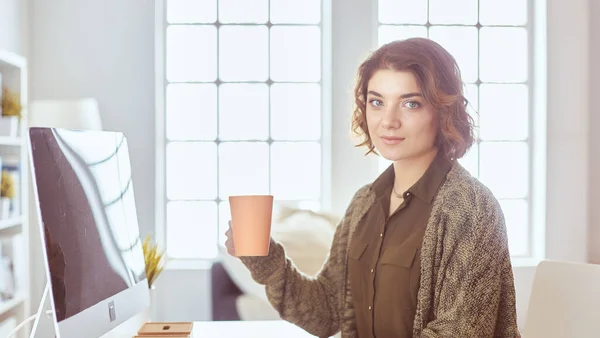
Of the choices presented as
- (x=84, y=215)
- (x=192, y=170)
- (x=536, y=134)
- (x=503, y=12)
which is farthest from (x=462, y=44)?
(x=84, y=215)

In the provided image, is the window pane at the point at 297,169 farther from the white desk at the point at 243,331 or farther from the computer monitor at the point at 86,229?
the computer monitor at the point at 86,229

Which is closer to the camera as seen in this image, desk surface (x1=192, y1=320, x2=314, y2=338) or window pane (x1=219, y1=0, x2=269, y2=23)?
desk surface (x1=192, y1=320, x2=314, y2=338)

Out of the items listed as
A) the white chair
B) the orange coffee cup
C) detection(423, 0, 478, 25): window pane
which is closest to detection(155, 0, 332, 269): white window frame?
detection(423, 0, 478, 25): window pane

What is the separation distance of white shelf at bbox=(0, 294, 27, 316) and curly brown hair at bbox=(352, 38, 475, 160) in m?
1.75

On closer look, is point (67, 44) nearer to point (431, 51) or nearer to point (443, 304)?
point (431, 51)

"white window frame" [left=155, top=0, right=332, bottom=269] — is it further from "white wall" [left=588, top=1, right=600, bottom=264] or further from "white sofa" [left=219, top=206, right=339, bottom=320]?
"white wall" [left=588, top=1, right=600, bottom=264]

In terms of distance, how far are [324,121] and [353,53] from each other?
42cm

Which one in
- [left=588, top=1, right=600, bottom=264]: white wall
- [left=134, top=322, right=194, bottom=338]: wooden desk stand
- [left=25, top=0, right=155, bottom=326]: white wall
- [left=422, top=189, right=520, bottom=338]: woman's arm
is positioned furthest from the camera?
[left=588, top=1, right=600, bottom=264]: white wall

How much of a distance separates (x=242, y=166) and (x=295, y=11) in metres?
0.97

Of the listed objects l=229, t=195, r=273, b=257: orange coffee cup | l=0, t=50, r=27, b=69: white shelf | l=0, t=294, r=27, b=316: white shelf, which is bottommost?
l=0, t=294, r=27, b=316: white shelf

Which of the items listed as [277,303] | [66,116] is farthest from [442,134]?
[66,116]

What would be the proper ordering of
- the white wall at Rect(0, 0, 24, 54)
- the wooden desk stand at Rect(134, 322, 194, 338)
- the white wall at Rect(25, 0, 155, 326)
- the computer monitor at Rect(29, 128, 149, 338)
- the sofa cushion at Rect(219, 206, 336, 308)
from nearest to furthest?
1. the computer monitor at Rect(29, 128, 149, 338)
2. the wooden desk stand at Rect(134, 322, 194, 338)
3. the white wall at Rect(0, 0, 24, 54)
4. the sofa cushion at Rect(219, 206, 336, 308)
5. the white wall at Rect(25, 0, 155, 326)

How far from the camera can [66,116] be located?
356 centimetres

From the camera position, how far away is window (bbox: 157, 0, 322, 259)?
385 centimetres
